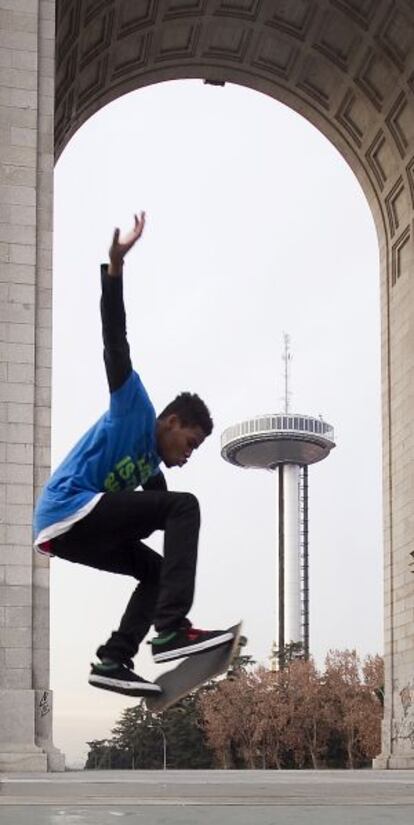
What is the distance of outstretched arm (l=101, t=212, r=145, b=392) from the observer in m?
5.84

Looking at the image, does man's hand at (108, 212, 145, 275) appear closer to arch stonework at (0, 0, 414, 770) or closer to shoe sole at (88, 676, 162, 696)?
shoe sole at (88, 676, 162, 696)

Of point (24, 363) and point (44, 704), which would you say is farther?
point (24, 363)

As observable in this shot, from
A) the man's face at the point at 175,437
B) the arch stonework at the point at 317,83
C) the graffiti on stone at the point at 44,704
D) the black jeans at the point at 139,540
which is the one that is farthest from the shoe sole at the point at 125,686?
the arch stonework at the point at 317,83

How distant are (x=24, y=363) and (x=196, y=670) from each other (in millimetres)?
19652

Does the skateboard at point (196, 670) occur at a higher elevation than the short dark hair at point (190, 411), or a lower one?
lower

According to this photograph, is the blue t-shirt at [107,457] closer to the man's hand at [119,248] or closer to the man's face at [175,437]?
the man's face at [175,437]

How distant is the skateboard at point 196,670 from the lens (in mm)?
5957

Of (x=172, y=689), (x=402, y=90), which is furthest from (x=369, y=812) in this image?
(x=402, y=90)

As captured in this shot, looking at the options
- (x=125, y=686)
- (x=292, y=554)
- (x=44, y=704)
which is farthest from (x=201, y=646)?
(x=292, y=554)

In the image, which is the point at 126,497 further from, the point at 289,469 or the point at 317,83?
the point at 289,469

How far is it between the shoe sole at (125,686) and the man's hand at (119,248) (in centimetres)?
199

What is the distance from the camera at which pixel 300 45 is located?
38.7 m

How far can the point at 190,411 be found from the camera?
240 inches

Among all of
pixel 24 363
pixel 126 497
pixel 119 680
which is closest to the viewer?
pixel 126 497
